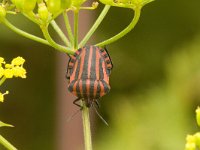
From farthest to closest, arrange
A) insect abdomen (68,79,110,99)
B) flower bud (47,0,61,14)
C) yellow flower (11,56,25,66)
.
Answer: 1. yellow flower (11,56,25,66)
2. insect abdomen (68,79,110,99)
3. flower bud (47,0,61,14)

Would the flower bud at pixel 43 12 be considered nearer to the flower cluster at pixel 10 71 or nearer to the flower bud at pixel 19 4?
the flower bud at pixel 19 4

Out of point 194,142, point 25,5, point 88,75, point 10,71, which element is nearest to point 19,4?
point 25,5

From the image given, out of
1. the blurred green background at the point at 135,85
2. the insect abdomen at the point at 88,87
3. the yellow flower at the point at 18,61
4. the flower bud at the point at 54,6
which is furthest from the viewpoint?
the blurred green background at the point at 135,85

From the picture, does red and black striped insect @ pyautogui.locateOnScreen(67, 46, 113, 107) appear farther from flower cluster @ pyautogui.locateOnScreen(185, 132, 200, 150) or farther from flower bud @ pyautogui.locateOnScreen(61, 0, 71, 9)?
flower cluster @ pyautogui.locateOnScreen(185, 132, 200, 150)

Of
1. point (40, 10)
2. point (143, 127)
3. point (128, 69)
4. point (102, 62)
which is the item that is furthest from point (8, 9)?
point (128, 69)

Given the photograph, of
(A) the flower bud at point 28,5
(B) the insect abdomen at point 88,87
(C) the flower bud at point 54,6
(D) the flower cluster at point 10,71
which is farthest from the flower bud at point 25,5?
(B) the insect abdomen at point 88,87

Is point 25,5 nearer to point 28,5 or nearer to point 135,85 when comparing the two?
point 28,5

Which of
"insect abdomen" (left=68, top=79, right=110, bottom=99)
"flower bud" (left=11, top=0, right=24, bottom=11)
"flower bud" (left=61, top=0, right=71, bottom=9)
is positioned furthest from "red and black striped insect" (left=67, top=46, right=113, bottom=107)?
"flower bud" (left=11, top=0, right=24, bottom=11)
